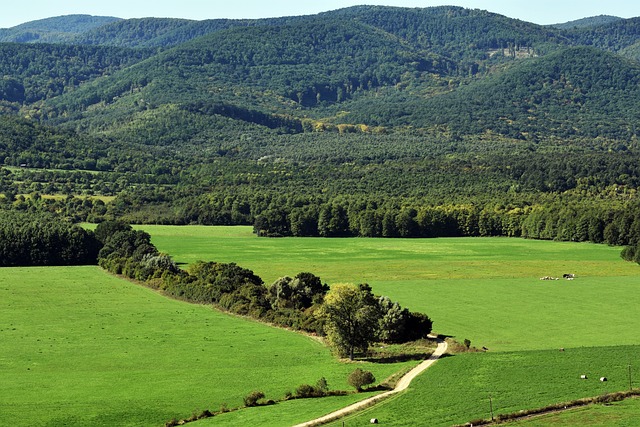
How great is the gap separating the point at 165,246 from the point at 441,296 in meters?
64.0

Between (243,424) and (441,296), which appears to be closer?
(243,424)

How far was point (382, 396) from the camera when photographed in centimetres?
6900

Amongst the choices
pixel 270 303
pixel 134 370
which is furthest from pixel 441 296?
pixel 134 370

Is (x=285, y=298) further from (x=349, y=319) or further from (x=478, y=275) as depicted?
(x=478, y=275)

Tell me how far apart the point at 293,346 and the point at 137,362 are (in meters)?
11.9

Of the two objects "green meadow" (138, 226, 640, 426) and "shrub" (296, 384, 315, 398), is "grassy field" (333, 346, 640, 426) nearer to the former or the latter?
"green meadow" (138, 226, 640, 426)

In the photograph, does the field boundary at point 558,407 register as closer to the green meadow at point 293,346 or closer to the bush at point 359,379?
the green meadow at point 293,346

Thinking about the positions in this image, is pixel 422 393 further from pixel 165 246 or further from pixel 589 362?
pixel 165 246

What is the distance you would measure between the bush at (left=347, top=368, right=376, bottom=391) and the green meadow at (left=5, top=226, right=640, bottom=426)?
1.59 meters

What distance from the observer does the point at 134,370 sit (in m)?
78.4

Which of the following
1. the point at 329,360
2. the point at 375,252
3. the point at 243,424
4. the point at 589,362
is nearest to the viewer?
the point at 243,424

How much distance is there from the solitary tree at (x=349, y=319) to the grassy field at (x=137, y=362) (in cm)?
156

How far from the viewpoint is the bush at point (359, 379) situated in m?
71.6

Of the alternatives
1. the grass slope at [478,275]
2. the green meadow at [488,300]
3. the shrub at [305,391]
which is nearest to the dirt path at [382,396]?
the green meadow at [488,300]
